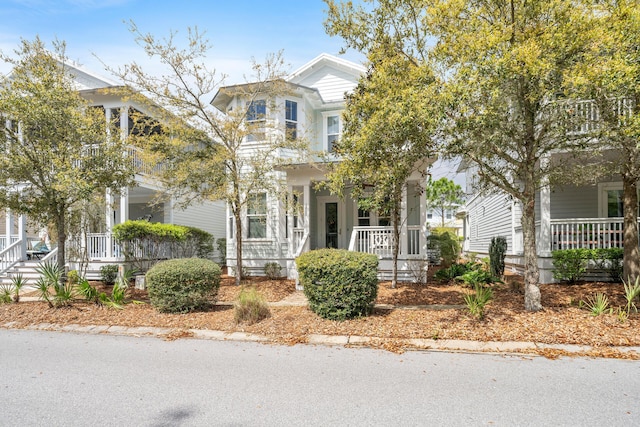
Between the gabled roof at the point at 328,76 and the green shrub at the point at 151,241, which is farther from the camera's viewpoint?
the gabled roof at the point at 328,76

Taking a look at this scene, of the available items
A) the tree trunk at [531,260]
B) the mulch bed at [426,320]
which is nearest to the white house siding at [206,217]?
the mulch bed at [426,320]

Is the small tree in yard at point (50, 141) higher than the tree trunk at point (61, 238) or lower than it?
higher


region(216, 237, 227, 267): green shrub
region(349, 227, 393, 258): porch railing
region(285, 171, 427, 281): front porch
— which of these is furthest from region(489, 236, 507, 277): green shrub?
region(216, 237, 227, 267): green shrub

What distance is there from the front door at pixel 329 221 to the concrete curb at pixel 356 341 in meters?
8.88

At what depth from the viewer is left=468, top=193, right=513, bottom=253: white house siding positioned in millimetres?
14727

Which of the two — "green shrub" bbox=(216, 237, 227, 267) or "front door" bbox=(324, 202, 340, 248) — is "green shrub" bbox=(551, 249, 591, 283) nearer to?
"front door" bbox=(324, 202, 340, 248)

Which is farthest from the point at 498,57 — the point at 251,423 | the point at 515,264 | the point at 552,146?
the point at 515,264

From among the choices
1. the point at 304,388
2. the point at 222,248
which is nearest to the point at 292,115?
the point at 222,248

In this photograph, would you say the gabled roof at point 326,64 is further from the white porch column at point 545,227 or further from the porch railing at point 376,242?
the white porch column at point 545,227

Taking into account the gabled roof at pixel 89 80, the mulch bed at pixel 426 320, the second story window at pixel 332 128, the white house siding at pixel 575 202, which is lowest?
the mulch bed at pixel 426 320

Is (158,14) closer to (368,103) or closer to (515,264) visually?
(368,103)

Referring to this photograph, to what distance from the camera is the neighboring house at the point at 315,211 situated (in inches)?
459

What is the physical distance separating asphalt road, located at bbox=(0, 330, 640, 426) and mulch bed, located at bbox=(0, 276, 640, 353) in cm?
66

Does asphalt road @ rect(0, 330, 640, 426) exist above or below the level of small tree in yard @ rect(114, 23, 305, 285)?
below
